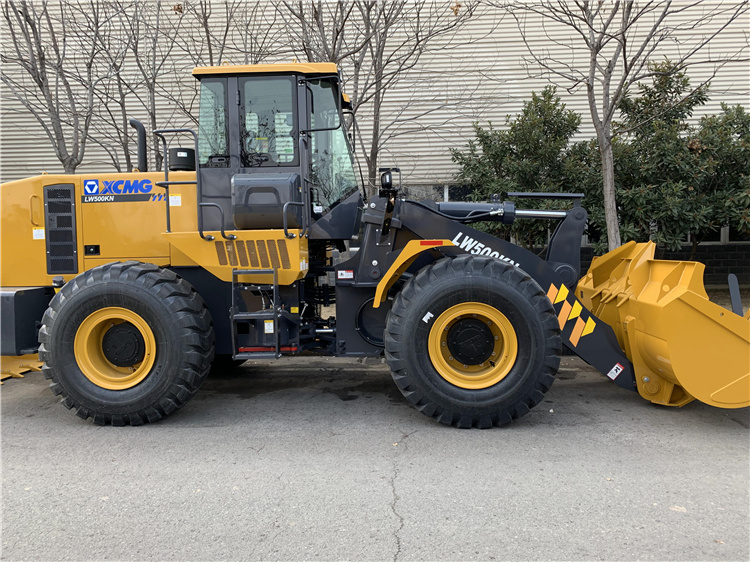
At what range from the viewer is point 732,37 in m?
11.4

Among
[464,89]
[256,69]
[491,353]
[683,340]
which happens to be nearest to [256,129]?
[256,69]

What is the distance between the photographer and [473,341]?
14.8ft

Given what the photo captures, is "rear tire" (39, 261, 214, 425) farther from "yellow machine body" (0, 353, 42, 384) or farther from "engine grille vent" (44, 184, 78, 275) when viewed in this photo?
"engine grille vent" (44, 184, 78, 275)

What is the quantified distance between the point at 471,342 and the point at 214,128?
2978mm

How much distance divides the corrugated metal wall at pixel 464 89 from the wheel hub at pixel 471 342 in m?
7.84

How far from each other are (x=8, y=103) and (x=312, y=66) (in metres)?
10.7

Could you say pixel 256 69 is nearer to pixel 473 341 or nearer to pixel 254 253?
pixel 254 253

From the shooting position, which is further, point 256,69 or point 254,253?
point 256,69

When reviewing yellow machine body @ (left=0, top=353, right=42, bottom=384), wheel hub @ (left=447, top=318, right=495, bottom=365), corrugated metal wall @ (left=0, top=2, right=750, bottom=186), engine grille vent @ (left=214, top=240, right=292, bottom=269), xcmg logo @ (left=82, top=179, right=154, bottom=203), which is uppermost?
corrugated metal wall @ (left=0, top=2, right=750, bottom=186)

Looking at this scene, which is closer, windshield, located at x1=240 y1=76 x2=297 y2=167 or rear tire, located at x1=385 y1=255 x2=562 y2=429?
rear tire, located at x1=385 y1=255 x2=562 y2=429

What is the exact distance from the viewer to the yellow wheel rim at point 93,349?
15.2 feet

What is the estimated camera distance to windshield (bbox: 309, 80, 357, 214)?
5.08m

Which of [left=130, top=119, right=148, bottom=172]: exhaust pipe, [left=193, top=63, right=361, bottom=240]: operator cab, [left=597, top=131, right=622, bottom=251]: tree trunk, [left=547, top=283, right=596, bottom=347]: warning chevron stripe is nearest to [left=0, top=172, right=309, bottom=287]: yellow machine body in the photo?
[left=130, top=119, right=148, bottom=172]: exhaust pipe

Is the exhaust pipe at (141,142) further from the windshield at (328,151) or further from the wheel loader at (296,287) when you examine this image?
the windshield at (328,151)
